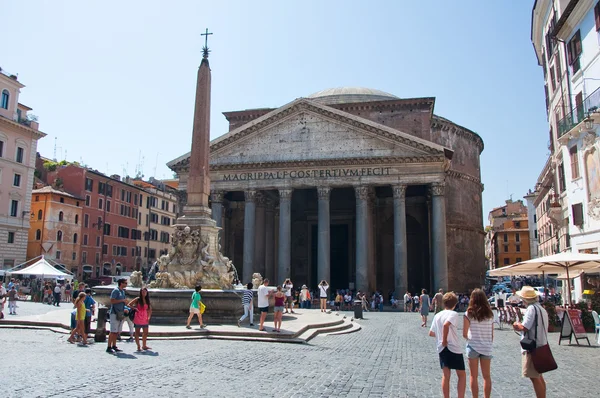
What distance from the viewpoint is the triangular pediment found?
26859mm

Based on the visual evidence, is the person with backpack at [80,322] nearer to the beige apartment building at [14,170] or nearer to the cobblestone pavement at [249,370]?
the cobblestone pavement at [249,370]

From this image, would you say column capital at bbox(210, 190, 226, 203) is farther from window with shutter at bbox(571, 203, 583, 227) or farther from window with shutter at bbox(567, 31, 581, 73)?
window with shutter at bbox(567, 31, 581, 73)

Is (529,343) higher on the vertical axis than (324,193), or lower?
lower

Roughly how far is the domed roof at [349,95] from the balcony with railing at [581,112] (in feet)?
67.3

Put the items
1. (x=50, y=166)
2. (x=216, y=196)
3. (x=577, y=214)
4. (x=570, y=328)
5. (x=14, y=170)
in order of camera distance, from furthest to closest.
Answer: (x=50, y=166), (x=14, y=170), (x=216, y=196), (x=577, y=214), (x=570, y=328)

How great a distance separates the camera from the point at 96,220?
4141 centimetres

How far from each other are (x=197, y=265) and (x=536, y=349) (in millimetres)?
8363

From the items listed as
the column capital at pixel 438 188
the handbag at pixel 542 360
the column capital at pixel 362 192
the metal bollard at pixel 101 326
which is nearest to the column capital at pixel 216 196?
the column capital at pixel 362 192

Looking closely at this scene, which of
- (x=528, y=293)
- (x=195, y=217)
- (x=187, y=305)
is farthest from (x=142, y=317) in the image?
(x=528, y=293)

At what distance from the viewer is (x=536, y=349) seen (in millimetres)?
5066

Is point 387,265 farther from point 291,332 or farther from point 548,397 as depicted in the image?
point 548,397

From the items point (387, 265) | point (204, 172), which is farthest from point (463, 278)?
point (204, 172)

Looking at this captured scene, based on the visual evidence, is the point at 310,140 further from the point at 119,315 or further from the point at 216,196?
the point at 119,315

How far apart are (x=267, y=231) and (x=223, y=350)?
2338 centimetres
